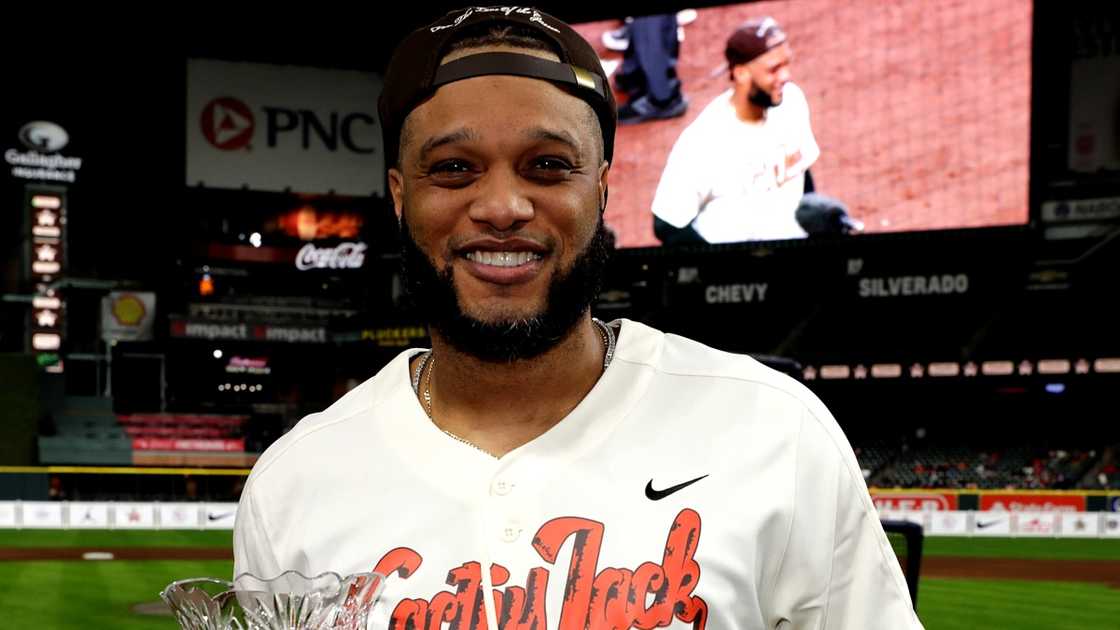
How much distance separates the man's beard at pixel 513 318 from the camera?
2.00 m

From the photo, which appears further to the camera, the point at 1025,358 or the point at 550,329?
the point at 1025,358

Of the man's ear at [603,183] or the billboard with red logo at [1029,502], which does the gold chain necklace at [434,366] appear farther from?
the billboard with red logo at [1029,502]

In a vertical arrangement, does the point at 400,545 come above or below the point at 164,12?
below

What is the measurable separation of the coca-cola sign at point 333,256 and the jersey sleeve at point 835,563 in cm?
4735

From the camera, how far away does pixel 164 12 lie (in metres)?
40.2

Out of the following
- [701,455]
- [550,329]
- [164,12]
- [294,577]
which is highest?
[164,12]

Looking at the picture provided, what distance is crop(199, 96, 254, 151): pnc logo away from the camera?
45.1 m

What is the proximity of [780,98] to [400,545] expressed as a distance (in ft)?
97.9

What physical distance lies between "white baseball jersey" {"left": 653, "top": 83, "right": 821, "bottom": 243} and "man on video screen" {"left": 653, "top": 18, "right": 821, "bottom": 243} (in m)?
0.03

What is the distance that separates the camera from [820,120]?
30.1m

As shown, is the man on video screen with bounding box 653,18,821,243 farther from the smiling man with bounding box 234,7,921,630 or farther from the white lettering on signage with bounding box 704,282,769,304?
the smiling man with bounding box 234,7,921,630

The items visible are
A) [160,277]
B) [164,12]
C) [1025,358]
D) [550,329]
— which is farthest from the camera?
[160,277]

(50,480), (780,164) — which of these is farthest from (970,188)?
(50,480)

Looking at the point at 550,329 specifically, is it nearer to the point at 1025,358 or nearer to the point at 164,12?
the point at 1025,358
